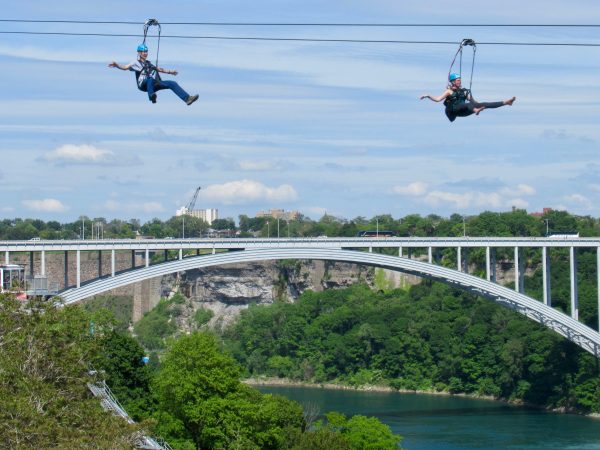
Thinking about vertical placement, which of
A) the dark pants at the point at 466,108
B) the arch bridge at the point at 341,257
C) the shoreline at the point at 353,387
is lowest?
the shoreline at the point at 353,387

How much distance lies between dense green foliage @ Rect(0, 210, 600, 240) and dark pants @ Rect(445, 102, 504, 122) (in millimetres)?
35491

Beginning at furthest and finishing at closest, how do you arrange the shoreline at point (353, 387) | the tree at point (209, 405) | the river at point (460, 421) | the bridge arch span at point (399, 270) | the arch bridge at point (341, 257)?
1. the shoreline at point (353, 387)
2. the river at point (460, 421)
3. the bridge arch span at point (399, 270)
4. the arch bridge at point (341, 257)
5. the tree at point (209, 405)

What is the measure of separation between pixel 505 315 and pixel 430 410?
8.23m

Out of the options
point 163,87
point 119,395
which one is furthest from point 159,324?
point 163,87

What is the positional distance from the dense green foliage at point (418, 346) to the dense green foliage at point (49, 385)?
2738 cm

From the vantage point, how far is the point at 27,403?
14359 mm

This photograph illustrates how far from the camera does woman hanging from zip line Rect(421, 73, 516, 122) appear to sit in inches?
496

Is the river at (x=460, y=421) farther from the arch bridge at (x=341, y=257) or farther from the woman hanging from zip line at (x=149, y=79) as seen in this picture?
the woman hanging from zip line at (x=149, y=79)

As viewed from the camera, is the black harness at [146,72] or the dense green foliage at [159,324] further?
the dense green foliage at [159,324]

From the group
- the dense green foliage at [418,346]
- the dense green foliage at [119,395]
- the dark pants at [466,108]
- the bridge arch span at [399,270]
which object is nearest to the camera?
the dark pants at [466,108]

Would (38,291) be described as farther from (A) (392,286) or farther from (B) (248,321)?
(A) (392,286)

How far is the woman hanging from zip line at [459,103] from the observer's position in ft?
41.3

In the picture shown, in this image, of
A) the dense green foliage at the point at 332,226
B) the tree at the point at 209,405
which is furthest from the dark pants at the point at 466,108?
the dense green foliage at the point at 332,226

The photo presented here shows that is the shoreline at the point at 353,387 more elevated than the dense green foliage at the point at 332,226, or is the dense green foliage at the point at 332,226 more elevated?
the dense green foliage at the point at 332,226
